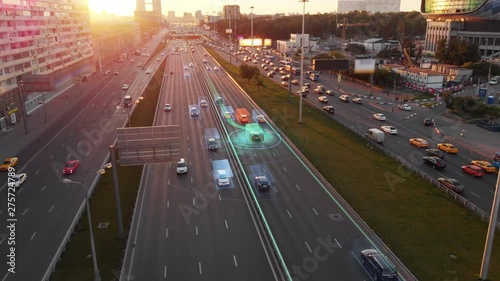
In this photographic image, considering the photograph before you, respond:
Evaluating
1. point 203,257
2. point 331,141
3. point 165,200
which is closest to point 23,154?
point 165,200

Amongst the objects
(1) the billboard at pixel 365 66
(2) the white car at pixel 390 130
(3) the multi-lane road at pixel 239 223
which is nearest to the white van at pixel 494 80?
(1) the billboard at pixel 365 66

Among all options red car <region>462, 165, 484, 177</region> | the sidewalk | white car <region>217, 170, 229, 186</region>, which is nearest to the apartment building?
the sidewalk

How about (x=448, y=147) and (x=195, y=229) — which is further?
(x=448, y=147)

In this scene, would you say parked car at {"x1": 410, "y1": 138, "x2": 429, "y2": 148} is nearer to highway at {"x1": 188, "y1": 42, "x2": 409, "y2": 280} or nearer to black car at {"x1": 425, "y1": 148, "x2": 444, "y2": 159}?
black car at {"x1": 425, "y1": 148, "x2": 444, "y2": 159}

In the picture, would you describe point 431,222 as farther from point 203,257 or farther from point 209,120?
point 209,120

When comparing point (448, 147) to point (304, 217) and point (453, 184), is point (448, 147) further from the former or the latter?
point (304, 217)

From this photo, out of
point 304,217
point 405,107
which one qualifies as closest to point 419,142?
point 405,107
